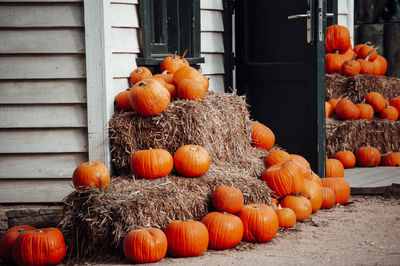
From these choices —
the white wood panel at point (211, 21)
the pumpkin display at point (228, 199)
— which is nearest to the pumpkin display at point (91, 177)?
the pumpkin display at point (228, 199)

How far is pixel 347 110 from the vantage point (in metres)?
6.73

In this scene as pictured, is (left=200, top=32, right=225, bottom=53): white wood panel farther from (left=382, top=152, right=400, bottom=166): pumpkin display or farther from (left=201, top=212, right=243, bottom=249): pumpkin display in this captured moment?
(left=201, top=212, right=243, bottom=249): pumpkin display

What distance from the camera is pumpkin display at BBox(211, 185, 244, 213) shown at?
415 centimetres

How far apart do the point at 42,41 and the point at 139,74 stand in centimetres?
85

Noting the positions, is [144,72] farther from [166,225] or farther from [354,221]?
[354,221]

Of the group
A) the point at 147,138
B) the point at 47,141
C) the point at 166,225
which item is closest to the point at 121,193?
the point at 166,225

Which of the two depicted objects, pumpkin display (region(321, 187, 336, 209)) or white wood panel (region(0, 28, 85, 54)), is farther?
pumpkin display (region(321, 187, 336, 209))

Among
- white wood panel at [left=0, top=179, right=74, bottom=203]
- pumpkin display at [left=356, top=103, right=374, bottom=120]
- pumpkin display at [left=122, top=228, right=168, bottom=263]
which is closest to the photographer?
pumpkin display at [left=122, top=228, right=168, bottom=263]

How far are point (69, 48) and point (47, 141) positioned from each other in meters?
0.77

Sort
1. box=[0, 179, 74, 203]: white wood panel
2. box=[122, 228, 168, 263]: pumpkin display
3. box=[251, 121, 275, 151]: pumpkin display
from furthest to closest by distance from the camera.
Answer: box=[251, 121, 275, 151]: pumpkin display < box=[0, 179, 74, 203]: white wood panel < box=[122, 228, 168, 263]: pumpkin display

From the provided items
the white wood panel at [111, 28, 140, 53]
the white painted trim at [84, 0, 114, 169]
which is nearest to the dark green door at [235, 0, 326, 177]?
the white wood panel at [111, 28, 140, 53]

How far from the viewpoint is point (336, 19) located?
7688 mm

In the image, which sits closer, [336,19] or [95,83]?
[95,83]

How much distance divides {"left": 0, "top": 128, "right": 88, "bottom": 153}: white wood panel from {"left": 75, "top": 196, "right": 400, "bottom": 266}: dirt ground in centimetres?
119
